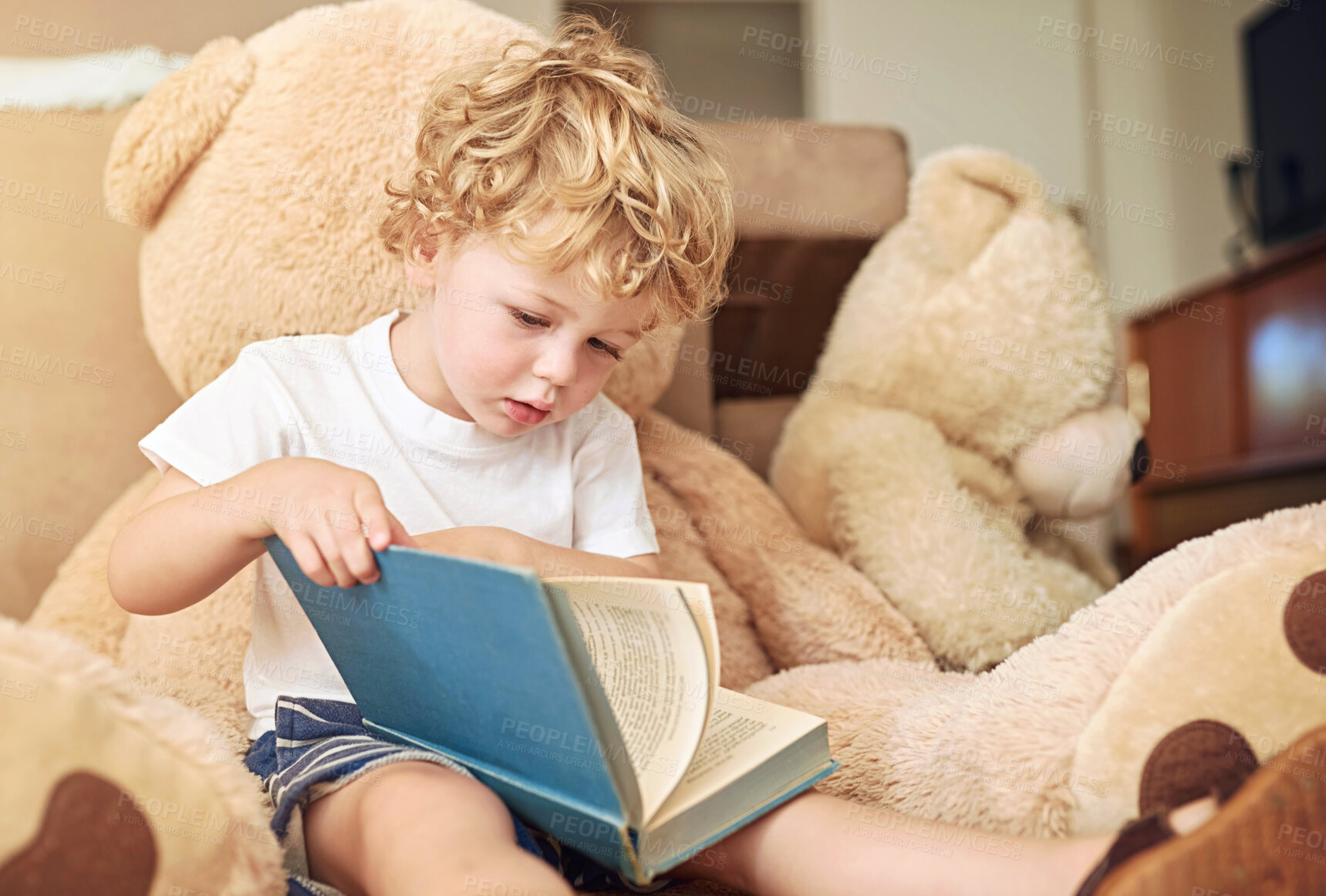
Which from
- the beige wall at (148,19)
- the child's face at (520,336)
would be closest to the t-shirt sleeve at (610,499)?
the child's face at (520,336)

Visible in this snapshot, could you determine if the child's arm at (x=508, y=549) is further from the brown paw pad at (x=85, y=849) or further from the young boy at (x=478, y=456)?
the brown paw pad at (x=85, y=849)

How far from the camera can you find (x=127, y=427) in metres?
0.98

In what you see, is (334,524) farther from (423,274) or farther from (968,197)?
(968,197)

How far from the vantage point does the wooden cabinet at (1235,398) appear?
7.38ft

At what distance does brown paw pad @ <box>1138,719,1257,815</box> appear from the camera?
0.56m

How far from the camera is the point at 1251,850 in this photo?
1.53ft

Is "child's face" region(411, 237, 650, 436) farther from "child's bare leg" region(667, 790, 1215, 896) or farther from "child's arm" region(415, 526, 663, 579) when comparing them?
"child's bare leg" region(667, 790, 1215, 896)

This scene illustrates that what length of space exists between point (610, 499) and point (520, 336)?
0.68 ft

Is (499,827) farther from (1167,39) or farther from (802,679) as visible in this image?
(1167,39)

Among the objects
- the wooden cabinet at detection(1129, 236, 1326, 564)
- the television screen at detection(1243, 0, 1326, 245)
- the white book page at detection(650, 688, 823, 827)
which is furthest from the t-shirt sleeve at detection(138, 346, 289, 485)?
the television screen at detection(1243, 0, 1326, 245)

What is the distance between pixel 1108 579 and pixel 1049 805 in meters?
0.68

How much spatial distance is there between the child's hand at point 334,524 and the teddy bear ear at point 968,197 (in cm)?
79

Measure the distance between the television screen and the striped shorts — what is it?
2.63 metres

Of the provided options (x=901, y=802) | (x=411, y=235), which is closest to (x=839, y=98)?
(x=411, y=235)
